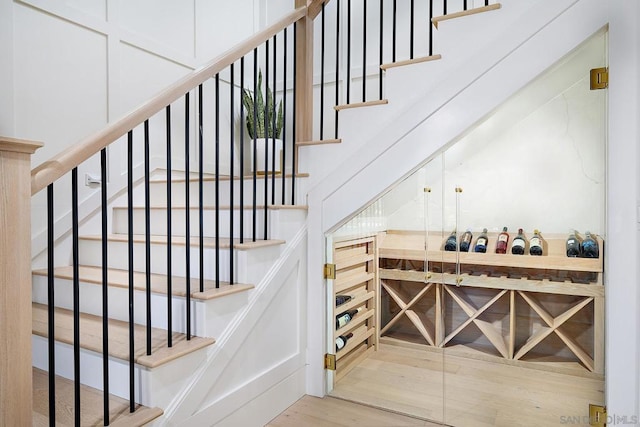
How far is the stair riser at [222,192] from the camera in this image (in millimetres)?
2506

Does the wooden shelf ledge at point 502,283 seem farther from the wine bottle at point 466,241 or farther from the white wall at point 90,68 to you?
the white wall at point 90,68

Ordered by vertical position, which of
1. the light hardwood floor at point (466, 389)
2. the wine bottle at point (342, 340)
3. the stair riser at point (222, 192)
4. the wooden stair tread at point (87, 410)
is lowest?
the light hardwood floor at point (466, 389)

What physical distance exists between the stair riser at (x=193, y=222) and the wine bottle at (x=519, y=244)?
1.27 metres

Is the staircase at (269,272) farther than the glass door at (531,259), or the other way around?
the glass door at (531,259)

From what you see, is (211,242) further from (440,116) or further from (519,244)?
(519,244)

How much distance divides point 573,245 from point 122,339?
2.02 metres

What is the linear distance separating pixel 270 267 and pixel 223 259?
0.25 metres

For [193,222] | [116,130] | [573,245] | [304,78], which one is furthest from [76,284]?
[573,245]

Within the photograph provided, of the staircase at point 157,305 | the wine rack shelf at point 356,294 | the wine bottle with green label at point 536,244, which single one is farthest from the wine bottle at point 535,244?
the staircase at point 157,305

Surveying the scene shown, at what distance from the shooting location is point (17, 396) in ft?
3.70

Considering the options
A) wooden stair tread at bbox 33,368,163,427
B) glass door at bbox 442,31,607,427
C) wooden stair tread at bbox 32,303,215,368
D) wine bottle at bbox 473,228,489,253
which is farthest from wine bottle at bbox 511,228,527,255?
wooden stair tread at bbox 33,368,163,427

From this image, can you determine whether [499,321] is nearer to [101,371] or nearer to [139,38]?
[101,371]

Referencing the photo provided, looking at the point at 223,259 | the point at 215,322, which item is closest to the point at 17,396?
the point at 215,322

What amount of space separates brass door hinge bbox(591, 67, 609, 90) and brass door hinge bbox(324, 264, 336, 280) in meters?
1.54
